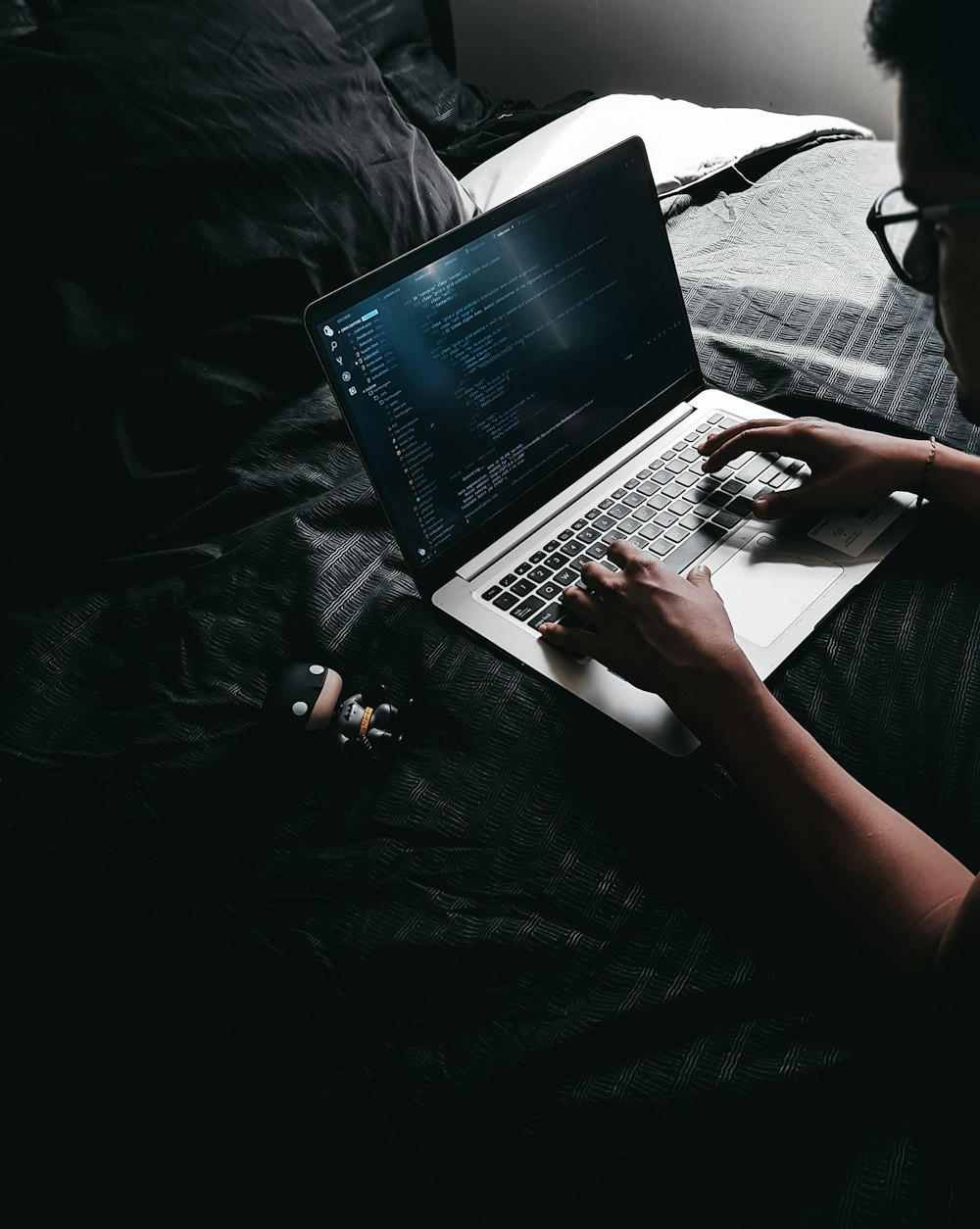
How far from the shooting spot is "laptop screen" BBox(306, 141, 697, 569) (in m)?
0.80

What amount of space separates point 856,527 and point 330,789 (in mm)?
554

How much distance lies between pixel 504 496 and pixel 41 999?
62 centimetres

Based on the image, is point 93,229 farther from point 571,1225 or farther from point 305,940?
point 571,1225

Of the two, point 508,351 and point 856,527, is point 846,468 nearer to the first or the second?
point 856,527

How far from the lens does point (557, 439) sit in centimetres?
96

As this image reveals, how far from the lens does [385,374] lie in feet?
2.62

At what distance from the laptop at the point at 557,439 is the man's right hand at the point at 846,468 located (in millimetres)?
22

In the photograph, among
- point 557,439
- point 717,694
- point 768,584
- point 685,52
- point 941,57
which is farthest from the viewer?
point 685,52

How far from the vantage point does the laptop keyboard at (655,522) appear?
864 millimetres

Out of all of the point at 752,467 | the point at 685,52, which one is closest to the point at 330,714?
the point at 752,467

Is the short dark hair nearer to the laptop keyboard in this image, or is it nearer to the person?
the person

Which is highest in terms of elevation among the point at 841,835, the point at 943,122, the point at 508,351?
the point at 943,122

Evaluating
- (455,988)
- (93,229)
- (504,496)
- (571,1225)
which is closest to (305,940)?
(455,988)

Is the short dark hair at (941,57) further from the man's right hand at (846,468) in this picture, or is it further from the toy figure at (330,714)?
the toy figure at (330,714)
